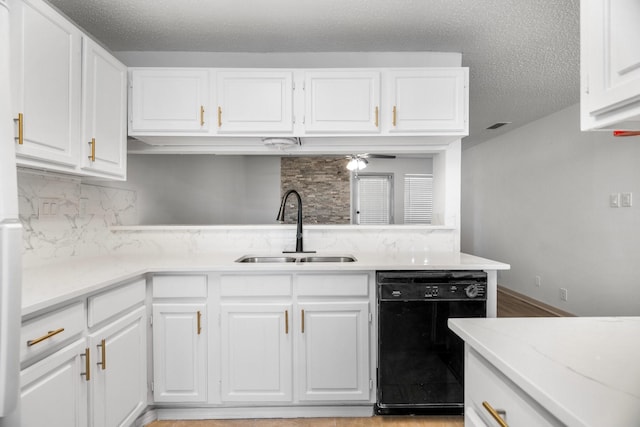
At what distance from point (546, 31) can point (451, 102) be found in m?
0.79

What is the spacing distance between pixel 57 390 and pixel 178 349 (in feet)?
2.43

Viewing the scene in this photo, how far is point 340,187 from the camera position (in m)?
7.15

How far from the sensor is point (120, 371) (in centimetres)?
168

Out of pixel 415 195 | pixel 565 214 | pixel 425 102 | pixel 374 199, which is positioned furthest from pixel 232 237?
pixel 415 195

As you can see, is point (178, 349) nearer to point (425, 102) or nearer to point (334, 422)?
point (334, 422)

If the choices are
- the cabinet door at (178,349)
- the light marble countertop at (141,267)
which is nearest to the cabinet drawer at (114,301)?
the light marble countertop at (141,267)

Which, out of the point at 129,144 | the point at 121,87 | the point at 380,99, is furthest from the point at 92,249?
the point at 380,99

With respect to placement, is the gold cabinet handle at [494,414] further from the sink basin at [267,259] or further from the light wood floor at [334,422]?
the sink basin at [267,259]

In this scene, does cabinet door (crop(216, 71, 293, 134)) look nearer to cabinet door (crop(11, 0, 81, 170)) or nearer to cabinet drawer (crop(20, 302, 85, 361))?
cabinet door (crop(11, 0, 81, 170))

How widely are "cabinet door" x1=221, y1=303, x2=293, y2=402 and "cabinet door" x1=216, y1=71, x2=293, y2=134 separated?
1155mm

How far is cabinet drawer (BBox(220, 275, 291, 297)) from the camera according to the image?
1.99 metres

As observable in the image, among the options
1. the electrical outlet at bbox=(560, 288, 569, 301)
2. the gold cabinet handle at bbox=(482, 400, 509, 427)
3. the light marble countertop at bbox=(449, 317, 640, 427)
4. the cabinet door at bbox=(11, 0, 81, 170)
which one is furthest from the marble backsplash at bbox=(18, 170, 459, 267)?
the electrical outlet at bbox=(560, 288, 569, 301)

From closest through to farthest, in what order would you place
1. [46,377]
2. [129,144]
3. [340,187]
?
1. [46,377]
2. [129,144]
3. [340,187]

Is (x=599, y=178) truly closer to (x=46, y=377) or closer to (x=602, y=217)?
(x=602, y=217)
